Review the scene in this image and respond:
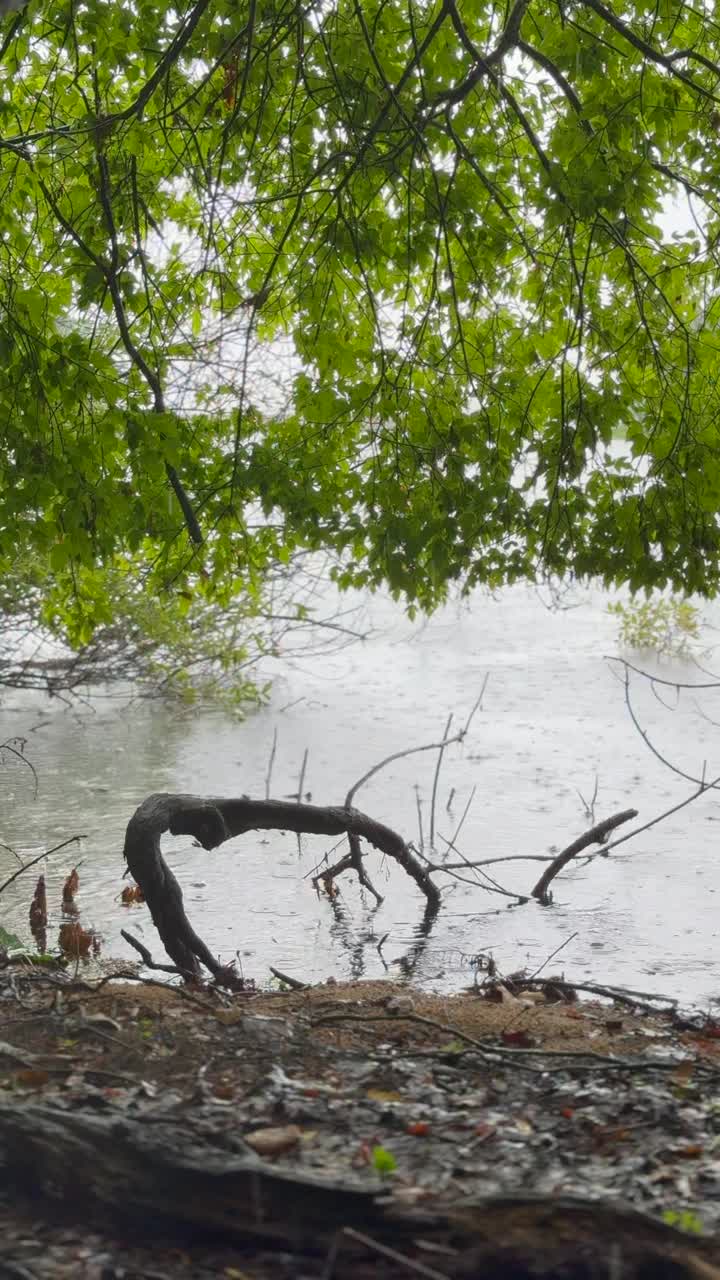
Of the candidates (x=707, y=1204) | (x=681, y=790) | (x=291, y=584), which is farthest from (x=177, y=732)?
(x=707, y=1204)

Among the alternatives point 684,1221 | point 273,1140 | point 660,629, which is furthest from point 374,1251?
point 660,629

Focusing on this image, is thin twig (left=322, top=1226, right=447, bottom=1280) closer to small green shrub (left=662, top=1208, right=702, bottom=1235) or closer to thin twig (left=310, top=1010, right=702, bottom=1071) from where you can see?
small green shrub (left=662, top=1208, right=702, bottom=1235)

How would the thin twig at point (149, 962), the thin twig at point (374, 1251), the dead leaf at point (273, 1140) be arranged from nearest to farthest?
the thin twig at point (374, 1251), the dead leaf at point (273, 1140), the thin twig at point (149, 962)

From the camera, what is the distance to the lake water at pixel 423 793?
8.91 meters

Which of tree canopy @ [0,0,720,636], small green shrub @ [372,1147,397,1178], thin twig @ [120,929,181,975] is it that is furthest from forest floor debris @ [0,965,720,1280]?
tree canopy @ [0,0,720,636]

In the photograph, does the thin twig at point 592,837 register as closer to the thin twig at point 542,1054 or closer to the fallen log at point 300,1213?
the thin twig at point 542,1054

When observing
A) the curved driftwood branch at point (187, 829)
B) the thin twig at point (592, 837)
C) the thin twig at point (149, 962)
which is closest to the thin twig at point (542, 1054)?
the thin twig at point (149, 962)

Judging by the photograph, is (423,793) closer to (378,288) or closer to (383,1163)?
(378,288)

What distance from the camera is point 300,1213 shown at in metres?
2.68

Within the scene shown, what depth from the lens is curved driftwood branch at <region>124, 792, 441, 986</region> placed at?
6.26m

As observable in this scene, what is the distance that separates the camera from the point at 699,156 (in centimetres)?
657

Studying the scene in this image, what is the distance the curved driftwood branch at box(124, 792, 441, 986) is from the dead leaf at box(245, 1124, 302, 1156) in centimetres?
285

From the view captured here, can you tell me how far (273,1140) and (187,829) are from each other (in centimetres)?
370

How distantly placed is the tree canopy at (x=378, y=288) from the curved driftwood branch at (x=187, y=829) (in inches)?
50.7
